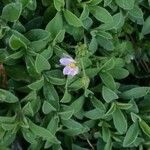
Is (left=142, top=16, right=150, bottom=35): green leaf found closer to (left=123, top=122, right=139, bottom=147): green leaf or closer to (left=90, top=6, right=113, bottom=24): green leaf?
(left=90, top=6, right=113, bottom=24): green leaf

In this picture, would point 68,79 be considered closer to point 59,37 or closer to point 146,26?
point 59,37

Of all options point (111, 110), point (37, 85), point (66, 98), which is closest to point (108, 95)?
point (111, 110)

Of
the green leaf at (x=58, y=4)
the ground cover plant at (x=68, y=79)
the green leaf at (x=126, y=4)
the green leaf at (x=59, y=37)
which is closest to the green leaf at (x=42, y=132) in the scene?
the ground cover plant at (x=68, y=79)

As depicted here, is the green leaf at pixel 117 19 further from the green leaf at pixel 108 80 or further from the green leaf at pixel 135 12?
→ the green leaf at pixel 108 80

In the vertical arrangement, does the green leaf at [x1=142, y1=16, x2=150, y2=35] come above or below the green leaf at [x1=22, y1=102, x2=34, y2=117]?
above

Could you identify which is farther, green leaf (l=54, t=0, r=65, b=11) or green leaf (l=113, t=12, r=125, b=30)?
green leaf (l=113, t=12, r=125, b=30)

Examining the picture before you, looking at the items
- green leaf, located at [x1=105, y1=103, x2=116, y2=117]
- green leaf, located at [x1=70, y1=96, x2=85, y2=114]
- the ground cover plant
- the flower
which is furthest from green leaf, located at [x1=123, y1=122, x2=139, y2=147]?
the flower
